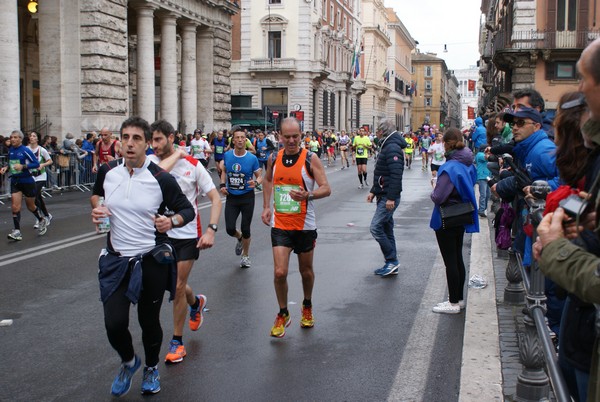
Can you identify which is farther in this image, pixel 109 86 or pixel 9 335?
pixel 109 86

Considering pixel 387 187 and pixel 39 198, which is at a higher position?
pixel 387 187

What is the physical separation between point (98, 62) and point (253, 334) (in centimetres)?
2089

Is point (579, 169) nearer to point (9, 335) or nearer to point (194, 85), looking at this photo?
point (9, 335)

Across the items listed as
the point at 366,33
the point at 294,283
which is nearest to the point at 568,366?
the point at 294,283

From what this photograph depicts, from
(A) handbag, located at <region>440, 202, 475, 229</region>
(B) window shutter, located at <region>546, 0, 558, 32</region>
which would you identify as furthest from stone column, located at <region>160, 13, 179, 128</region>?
(A) handbag, located at <region>440, 202, 475, 229</region>

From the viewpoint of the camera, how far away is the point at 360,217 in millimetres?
16281

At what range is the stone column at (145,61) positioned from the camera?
30359 mm

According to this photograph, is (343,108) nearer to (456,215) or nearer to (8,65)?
(8,65)

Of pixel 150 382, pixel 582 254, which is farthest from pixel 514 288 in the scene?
pixel 582 254

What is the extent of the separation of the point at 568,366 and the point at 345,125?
252 feet

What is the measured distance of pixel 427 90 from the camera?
148000 mm

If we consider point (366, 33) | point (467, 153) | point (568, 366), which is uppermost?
point (366, 33)

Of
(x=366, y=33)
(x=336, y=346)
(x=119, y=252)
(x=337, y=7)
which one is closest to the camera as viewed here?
(x=119, y=252)

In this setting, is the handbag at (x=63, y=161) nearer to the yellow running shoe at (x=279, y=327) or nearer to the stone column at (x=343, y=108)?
the yellow running shoe at (x=279, y=327)
